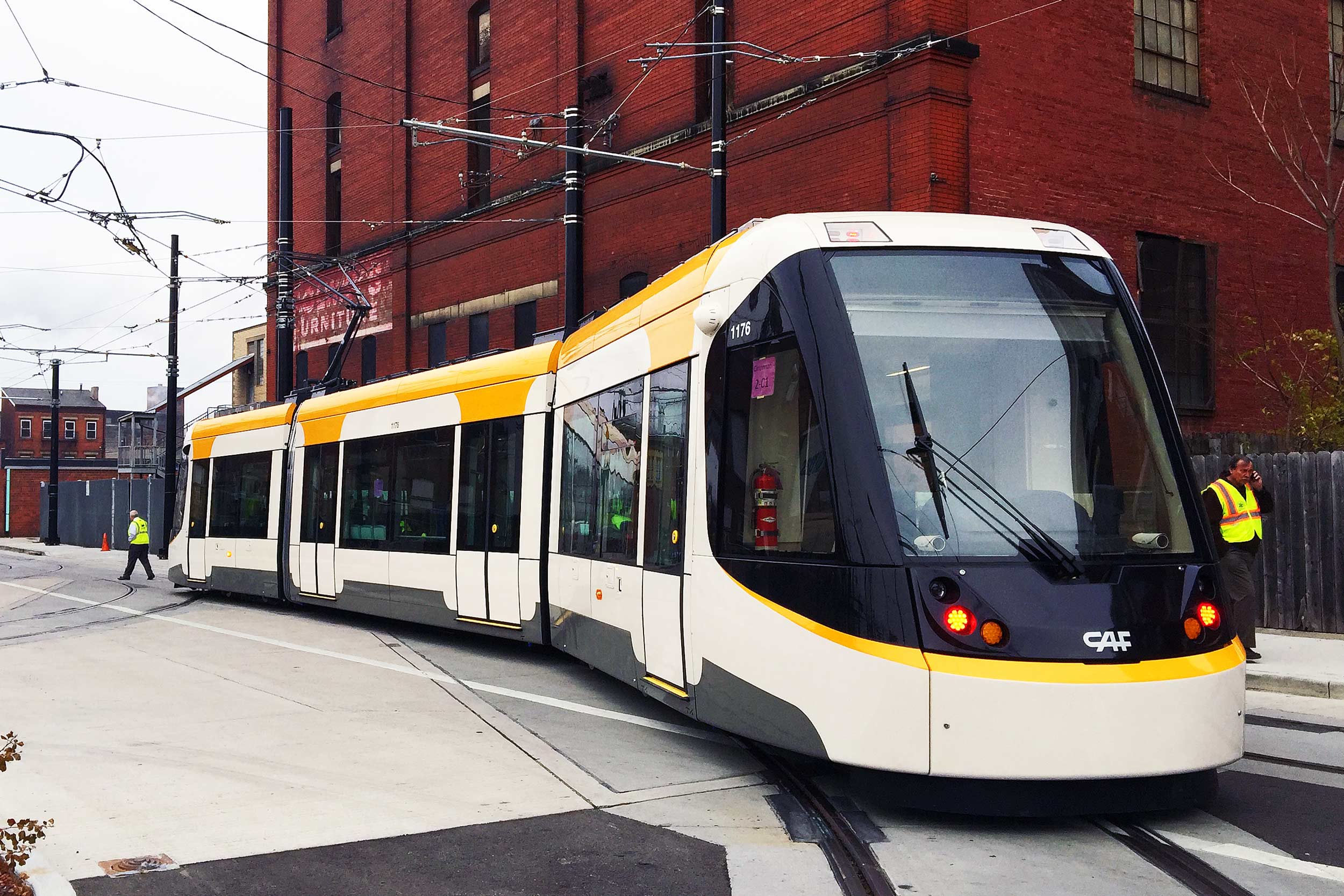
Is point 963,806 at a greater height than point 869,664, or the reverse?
point 869,664

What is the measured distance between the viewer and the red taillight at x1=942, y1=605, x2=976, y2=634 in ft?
19.1

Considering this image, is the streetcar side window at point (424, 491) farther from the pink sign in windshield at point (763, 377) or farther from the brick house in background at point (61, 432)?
the brick house in background at point (61, 432)

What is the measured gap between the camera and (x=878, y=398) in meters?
6.33

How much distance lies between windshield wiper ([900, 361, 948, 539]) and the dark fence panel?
Result: 39648mm

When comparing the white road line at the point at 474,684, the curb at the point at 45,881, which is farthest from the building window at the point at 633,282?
the curb at the point at 45,881

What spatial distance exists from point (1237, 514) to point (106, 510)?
47.3 metres

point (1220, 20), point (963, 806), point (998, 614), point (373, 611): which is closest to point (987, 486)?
point (998, 614)

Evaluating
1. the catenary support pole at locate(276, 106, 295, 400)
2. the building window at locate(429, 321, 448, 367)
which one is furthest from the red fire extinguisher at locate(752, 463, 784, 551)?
the building window at locate(429, 321, 448, 367)

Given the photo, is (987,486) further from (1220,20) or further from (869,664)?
(1220,20)

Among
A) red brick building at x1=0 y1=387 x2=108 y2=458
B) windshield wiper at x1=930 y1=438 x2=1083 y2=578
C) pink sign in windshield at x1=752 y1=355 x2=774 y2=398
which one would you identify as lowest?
windshield wiper at x1=930 y1=438 x2=1083 y2=578

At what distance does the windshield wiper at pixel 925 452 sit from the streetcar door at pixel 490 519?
6696mm

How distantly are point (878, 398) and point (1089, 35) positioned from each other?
14.7 meters

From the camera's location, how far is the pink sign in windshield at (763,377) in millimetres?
6887

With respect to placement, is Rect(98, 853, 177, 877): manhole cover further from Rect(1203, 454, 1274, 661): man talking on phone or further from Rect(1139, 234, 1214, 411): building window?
Rect(1139, 234, 1214, 411): building window
